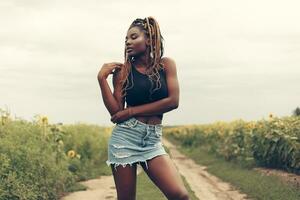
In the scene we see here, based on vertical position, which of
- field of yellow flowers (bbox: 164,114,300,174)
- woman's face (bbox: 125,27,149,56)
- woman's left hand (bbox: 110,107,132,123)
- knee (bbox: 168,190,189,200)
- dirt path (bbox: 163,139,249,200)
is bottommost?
dirt path (bbox: 163,139,249,200)

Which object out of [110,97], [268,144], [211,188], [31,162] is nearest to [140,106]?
[110,97]

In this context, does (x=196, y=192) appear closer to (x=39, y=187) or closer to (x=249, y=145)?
(x=39, y=187)

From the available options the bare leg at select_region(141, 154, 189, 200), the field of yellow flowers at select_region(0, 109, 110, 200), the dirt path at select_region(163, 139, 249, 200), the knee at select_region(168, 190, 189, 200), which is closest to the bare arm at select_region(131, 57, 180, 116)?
the bare leg at select_region(141, 154, 189, 200)

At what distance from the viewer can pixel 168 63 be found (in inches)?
148

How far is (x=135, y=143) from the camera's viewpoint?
3674mm

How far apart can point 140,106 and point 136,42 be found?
Result: 0.48 m

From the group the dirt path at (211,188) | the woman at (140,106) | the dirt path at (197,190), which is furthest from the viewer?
the dirt path at (211,188)

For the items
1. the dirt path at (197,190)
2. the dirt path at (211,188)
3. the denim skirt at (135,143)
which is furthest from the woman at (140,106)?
the dirt path at (211,188)

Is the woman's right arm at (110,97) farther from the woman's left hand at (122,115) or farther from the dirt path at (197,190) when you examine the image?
the dirt path at (197,190)

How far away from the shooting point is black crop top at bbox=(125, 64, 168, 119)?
365cm

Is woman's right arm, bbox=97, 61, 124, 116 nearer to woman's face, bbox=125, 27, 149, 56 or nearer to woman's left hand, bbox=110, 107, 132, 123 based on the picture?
woman's left hand, bbox=110, 107, 132, 123

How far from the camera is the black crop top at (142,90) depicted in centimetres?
365

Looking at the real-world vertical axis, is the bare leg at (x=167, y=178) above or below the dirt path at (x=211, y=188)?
above

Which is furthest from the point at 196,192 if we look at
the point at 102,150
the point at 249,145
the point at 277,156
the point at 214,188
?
the point at 102,150
